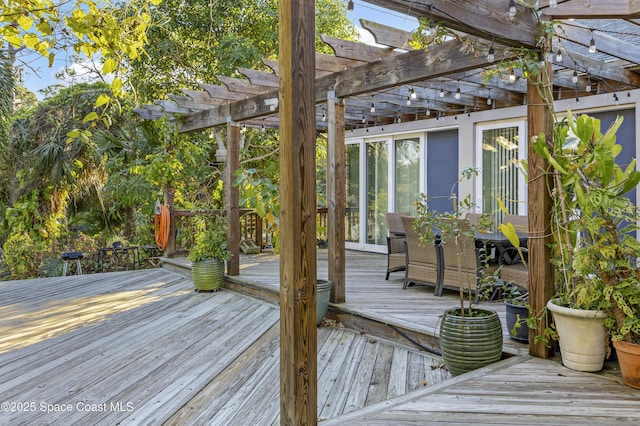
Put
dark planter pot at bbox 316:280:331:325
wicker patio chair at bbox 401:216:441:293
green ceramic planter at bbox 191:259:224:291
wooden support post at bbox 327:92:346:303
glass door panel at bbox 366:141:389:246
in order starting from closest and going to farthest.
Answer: dark planter pot at bbox 316:280:331:325
wooden support post at bbox 327:92:346:303
wicker patio chair at bbox 401:216:441:293
green ceramic planter at bbox 191:259:224:291
glass door panel at bbox 366:141:389:246

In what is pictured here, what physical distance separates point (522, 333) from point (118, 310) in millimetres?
4235

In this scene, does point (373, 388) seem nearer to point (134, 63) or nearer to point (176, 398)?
point (176, 398)

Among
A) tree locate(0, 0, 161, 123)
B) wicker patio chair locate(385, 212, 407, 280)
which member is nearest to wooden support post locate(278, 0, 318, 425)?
tree locate(0, 0, 161, 123)

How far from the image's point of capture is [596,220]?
9.51 ft

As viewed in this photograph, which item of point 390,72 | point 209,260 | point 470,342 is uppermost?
point 390,72

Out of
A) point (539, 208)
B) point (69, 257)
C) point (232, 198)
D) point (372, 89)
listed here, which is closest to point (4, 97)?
point (232, 198)

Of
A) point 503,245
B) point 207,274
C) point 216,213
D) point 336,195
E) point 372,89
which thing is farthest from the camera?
point 216,213

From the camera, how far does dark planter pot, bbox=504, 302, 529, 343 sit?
351 centimetres

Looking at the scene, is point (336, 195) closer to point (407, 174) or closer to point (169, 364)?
point (169, 364)

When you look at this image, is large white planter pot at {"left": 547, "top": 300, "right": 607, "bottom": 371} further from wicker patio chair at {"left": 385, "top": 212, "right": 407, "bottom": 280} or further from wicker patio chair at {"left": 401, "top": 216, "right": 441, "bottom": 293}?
wicker patio chair at {"left": 385, "top": 212, "right": 407, "bottom": 280}

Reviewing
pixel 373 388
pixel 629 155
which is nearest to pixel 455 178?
pixel 629 155

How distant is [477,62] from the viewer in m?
3.60

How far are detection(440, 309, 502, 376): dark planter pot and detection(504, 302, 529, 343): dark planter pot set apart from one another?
1.14 feet

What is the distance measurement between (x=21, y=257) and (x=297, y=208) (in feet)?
26.6
